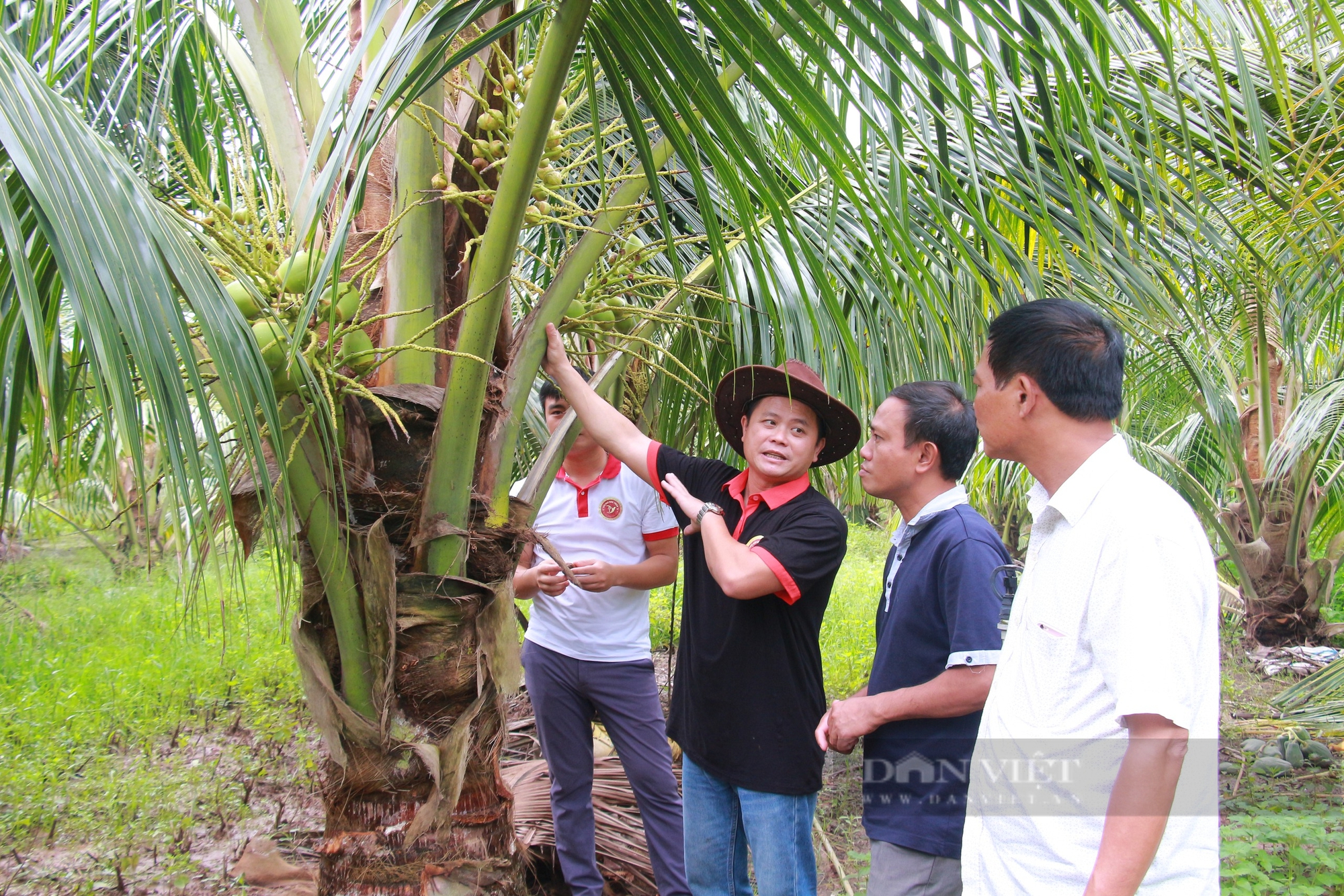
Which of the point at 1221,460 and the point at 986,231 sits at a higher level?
the point at 986,231

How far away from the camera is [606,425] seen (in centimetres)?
234

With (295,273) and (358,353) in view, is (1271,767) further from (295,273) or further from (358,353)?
(295,273)

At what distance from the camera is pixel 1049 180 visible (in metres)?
2.53

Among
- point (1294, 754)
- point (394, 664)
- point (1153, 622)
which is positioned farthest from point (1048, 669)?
point (1294, 754)

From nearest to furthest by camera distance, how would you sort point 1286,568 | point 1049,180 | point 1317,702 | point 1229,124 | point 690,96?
point 690,96, point 1229,124, point 1049,180, point 1317,702, point 1286,568

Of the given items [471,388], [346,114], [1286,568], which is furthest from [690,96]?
[1286,568]

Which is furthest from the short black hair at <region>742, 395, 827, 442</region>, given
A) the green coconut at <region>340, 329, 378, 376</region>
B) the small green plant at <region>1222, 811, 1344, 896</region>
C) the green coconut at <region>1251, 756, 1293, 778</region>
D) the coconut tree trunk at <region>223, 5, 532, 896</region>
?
the green coconut at <region>1251, 756, 1293, 778</region>

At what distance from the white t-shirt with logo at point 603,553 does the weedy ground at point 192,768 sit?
0.99 ft

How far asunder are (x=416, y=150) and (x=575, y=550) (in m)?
1.32

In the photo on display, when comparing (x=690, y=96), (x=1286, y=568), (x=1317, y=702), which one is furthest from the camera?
→ (x=1286, y=568)

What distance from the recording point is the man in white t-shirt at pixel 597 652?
2.77 metres

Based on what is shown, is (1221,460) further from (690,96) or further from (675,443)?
(690,96)

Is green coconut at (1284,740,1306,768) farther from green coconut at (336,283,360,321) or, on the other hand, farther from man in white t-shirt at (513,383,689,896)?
green coconut at (336,283,360,321)

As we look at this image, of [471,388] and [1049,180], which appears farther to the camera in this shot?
[1049,180]
